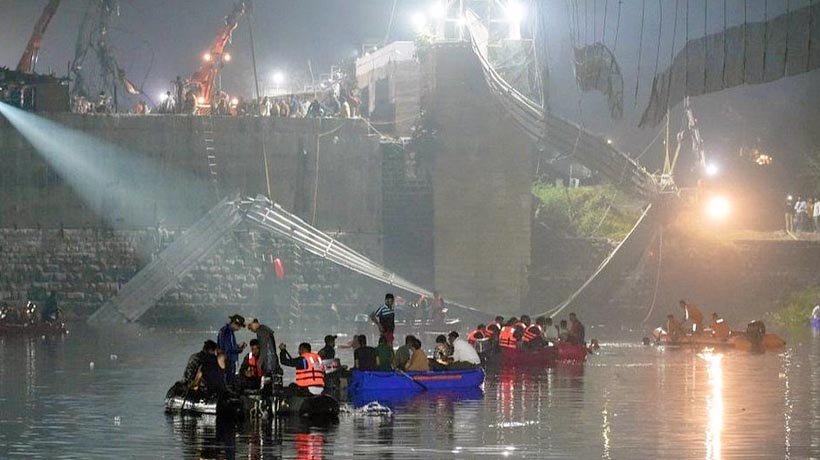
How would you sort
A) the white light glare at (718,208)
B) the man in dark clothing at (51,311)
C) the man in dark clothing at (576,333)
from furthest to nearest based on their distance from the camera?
the white light glare at (718,208) → the man in dark clothing at (51,311) → the man in dark clothing at (576,333)

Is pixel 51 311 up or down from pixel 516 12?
down

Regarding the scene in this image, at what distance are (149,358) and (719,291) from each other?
23.3m

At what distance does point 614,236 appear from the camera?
202 ft

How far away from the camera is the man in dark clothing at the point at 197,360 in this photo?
89.0ft

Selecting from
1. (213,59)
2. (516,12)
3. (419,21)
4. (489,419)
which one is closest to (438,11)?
(419,21)

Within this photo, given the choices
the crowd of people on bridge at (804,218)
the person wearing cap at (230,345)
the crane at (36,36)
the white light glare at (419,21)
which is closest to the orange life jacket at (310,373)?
the person wearing cap at (230,345)

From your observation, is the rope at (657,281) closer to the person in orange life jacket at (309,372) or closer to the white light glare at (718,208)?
the white light glare at (718,208)

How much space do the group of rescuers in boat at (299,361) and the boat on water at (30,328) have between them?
16.3 meters

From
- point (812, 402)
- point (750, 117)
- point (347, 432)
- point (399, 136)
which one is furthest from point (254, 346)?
point (750, 117)

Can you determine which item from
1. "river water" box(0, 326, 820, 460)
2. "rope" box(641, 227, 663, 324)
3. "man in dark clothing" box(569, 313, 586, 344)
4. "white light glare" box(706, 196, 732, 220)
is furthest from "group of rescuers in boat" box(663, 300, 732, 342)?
"white light glare" box(706, 196, 732, 220)

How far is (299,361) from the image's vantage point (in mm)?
28438

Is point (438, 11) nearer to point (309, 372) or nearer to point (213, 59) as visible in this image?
point (213, 59)

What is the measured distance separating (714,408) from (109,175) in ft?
104

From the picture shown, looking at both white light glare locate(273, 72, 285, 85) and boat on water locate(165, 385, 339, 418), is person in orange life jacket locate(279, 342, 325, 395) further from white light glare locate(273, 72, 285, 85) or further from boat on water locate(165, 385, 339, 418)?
white light glare locate(273, 72, 285, 85)
